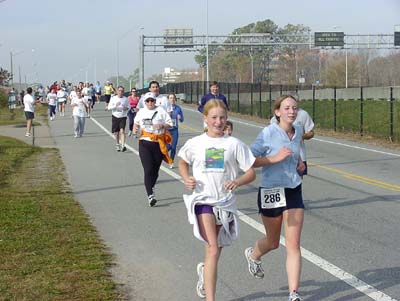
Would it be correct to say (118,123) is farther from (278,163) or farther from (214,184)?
(214,184)

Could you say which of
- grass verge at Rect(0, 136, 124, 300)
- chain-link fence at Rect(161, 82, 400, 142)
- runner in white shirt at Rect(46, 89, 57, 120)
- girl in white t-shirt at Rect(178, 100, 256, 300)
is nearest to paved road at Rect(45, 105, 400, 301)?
grass verge at Rect(0, 136, 124, 300)

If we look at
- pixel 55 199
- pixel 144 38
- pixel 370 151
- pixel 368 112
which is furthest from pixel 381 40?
pixel 55 199

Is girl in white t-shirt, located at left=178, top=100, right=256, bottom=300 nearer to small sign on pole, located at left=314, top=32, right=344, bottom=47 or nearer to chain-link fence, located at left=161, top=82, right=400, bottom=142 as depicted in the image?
chain-link fence, located at left=161, top=82, right=400, bottom=142

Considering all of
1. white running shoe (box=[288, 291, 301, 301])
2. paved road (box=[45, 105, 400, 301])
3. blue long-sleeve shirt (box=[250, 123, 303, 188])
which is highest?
blue long-sleeve shirt (box=[250, 123, 303, 188])

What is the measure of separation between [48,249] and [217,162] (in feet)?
9.84

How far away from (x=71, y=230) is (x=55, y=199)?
2.64 meters

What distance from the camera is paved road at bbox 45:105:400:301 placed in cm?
627

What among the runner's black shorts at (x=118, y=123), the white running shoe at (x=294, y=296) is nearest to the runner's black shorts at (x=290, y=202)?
the white running shoe at (x=294, y=296)

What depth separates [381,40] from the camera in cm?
8506

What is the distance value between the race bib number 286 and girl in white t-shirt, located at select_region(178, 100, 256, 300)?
14.4 inches

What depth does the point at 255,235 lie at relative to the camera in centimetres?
852

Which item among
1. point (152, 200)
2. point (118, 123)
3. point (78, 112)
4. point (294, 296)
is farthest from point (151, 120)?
point (78, 112)

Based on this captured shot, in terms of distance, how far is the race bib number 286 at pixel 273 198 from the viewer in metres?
5.79

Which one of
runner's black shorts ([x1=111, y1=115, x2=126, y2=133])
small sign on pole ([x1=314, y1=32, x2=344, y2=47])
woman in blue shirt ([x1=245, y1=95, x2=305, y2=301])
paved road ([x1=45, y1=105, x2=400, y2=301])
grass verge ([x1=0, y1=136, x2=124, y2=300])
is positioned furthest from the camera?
small sign on pole ([x1=314, y1=32, x2=344, y2=47])
